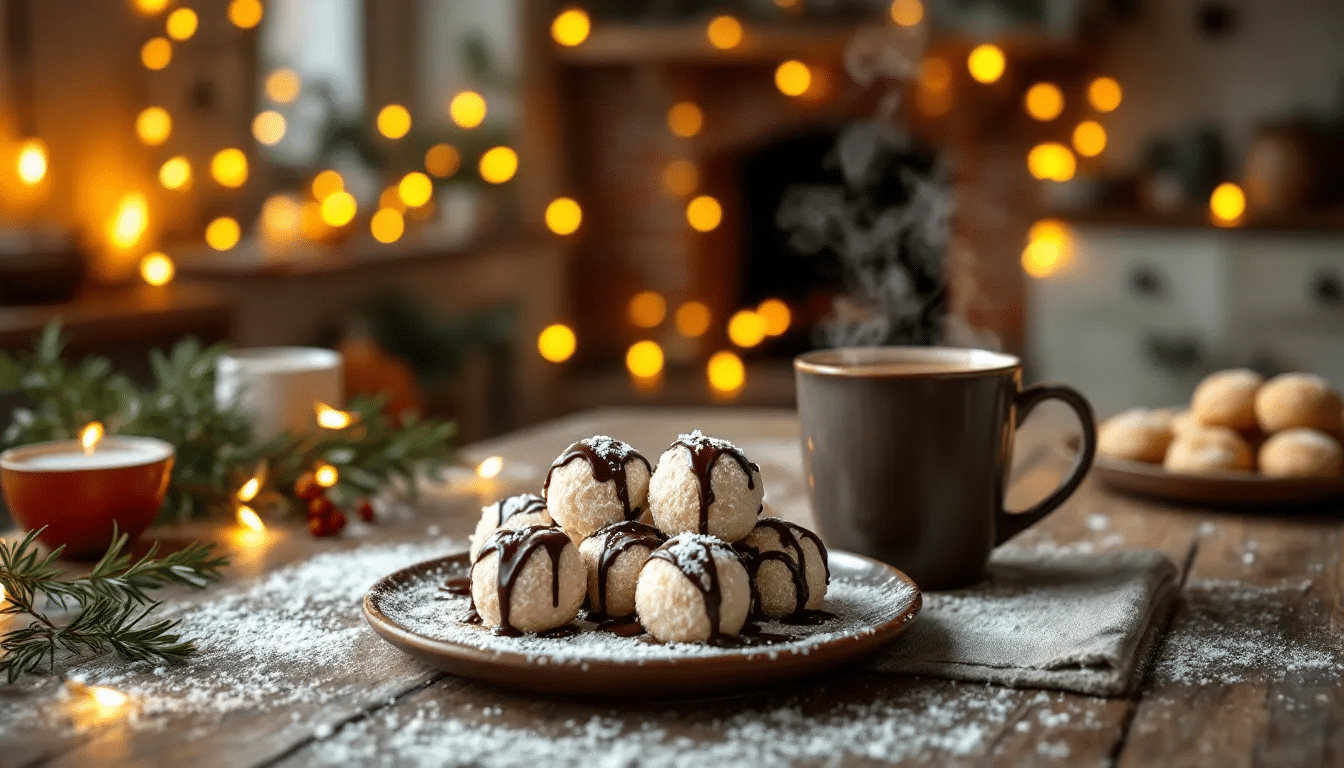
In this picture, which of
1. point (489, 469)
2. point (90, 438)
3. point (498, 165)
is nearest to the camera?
point (90, 438)

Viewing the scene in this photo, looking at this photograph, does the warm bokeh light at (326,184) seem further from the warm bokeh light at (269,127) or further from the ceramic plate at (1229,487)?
the ceramic plate at (1229,487)

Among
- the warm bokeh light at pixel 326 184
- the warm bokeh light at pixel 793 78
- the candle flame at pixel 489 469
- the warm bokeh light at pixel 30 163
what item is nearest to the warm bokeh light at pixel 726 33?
the warm bokeh light at pixel 793 78

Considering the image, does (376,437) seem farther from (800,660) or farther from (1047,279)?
(1047,279)

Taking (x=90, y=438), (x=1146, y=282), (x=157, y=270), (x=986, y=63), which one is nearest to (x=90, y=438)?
(x=90, y=438)

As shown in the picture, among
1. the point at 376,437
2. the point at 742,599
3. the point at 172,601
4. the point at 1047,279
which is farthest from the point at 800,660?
the point at 1047,279

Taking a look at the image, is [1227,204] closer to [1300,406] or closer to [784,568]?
[1300,406]

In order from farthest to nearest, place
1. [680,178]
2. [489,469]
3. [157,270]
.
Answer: [680,178] < [157,270] < [489,469]

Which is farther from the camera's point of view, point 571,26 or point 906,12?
point 571,26
